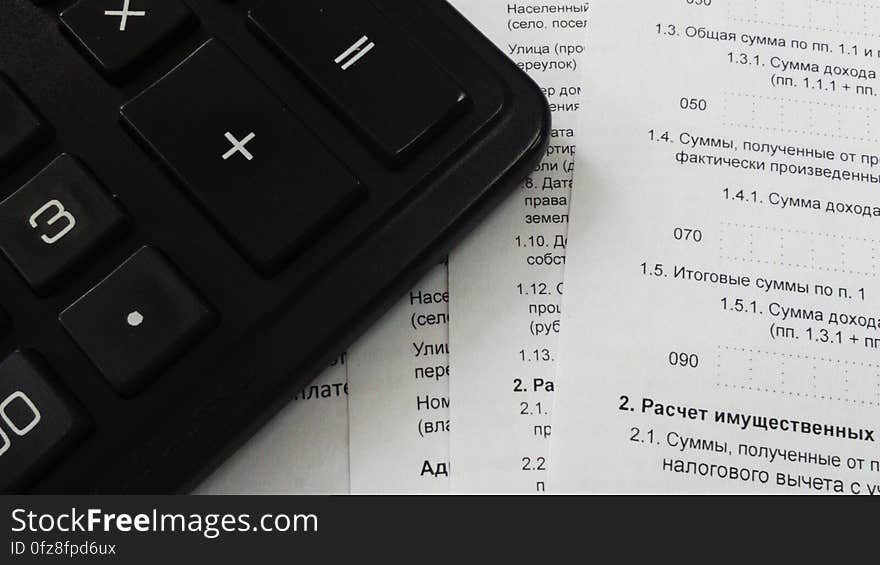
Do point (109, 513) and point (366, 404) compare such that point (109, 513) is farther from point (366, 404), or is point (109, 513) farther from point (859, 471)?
point (859, 471)

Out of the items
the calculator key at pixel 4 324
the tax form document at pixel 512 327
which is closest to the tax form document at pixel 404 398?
the tax form document at pixel 512 327

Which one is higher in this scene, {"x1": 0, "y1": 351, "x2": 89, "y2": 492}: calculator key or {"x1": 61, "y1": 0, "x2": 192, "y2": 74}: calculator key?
{"x1": 61, "y1": 0, "x2": 192, "y2": 74}: calculator key

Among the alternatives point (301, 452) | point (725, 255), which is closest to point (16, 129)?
point (301, 452)

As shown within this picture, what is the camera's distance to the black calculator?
0.24 metres

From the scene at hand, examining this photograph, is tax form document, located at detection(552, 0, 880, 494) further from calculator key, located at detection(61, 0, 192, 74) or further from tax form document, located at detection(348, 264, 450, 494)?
calculator key, located at detection(61, 0, 192, 74)

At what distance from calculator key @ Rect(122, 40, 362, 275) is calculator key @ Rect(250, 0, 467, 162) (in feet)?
0.05

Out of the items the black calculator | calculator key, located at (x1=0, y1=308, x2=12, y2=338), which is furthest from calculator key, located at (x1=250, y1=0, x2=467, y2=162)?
calculator key, located at (x1=0, y1=308, x2=12, y2=338)

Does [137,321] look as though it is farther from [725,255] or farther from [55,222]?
[725,255]

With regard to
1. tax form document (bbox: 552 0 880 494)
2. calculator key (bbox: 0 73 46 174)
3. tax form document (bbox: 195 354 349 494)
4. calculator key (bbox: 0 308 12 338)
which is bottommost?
tax form document (bbox: 552 0 880 494)

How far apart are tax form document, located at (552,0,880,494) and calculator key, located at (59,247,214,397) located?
0.13 meters

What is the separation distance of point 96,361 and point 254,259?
0.05 metres

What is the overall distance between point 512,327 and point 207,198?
112mm

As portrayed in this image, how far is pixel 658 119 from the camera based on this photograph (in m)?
0.32

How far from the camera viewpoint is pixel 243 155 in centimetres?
26
